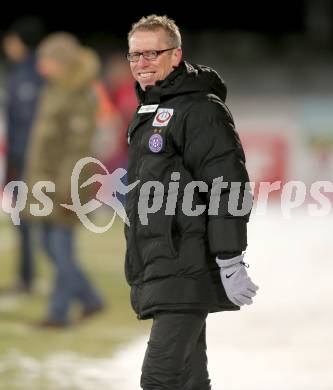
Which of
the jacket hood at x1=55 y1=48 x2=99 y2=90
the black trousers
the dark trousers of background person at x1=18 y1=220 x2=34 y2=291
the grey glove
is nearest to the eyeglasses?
the grey glove

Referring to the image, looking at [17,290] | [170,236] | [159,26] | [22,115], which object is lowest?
[170,236]

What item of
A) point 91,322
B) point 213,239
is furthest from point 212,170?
point 91,322

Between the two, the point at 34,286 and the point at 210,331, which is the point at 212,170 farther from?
the point at 34,286

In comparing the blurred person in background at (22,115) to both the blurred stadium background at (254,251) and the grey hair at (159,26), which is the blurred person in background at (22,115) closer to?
the blurred stadium background at (254,251)

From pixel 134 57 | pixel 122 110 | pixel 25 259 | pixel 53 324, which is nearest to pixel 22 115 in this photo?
pixel 25 259

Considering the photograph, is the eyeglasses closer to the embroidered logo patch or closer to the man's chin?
the man's chin

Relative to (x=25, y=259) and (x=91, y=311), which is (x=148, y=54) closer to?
(x=91, y=311)

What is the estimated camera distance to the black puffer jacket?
346cm

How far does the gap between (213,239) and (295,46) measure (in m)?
14.4

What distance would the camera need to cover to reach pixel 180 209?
3.54 metres

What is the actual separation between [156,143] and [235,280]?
1.73 ft

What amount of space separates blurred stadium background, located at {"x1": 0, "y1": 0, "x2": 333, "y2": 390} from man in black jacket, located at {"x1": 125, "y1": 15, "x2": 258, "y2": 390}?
143cm

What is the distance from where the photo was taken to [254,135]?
11.6 meters

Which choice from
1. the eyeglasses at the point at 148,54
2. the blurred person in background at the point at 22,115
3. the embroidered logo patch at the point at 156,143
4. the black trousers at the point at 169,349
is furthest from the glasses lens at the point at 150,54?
the blurred person in background at the point at 22,115
